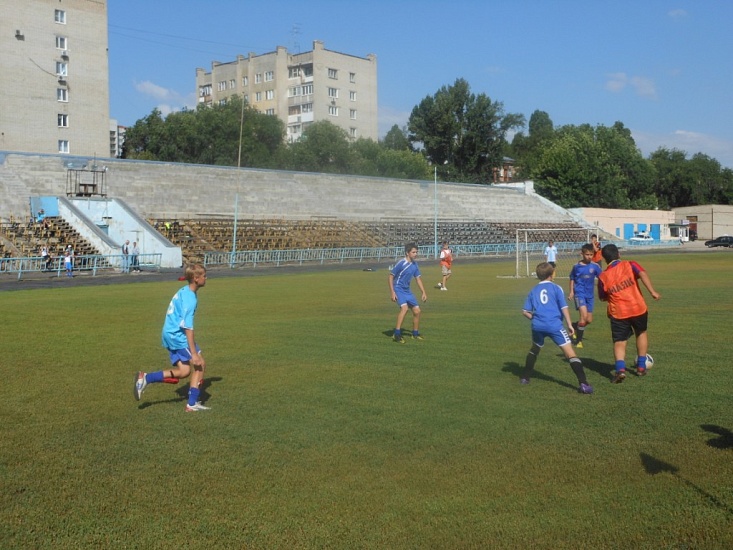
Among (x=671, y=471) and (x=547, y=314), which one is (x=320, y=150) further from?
(x=671, y=471)

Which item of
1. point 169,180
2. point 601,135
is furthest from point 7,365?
point 601,135

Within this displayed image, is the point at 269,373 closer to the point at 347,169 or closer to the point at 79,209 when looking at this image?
the point at 79,209

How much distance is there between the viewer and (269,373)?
37.0 ft

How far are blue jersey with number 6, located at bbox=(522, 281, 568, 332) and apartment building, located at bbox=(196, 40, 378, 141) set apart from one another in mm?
93010

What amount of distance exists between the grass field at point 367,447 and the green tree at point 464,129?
292 feet

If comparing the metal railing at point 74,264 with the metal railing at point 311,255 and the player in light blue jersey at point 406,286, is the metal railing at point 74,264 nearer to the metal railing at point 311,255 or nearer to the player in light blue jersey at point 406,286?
the metal railing at point 311,255

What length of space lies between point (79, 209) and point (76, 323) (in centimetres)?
3087

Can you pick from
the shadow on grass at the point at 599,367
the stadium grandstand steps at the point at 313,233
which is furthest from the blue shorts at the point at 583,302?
the stadium grandstand steps at the point at 313,233

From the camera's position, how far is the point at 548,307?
33.0ft

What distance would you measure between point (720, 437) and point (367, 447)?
342 cm

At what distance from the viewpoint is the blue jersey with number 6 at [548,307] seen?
10000mm

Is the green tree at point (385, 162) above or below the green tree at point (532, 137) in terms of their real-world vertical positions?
below

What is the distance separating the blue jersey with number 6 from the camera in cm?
1000

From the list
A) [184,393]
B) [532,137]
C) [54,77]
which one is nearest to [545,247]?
[184,393]
